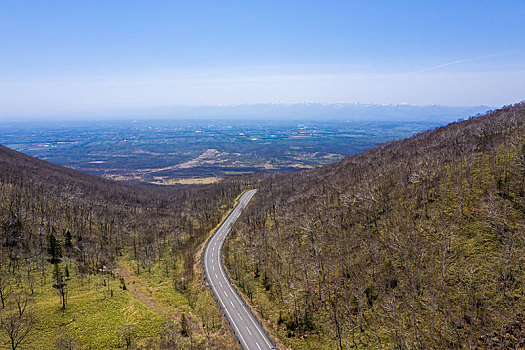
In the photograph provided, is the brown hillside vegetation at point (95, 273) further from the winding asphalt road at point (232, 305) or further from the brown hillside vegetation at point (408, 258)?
the brown hillside vegetation at point (408, 258)

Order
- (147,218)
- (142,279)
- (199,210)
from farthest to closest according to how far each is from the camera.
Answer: (199,210) → (147,218) → (142,279)

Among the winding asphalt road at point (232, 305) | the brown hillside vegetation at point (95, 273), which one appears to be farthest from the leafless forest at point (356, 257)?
the winding asphalt road at point (232, 305)

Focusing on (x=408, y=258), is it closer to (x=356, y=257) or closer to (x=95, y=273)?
(x=356, y=257)

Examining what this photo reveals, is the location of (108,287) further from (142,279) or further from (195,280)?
(195,280)

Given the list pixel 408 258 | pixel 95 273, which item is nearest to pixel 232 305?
pixel 408 258

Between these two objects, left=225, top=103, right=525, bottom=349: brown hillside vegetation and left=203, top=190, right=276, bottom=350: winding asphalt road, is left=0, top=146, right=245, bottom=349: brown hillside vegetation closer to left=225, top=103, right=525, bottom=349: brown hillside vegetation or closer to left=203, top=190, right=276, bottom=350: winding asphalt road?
left=203, top=190, right=276, bottom=350: winding asphalt road

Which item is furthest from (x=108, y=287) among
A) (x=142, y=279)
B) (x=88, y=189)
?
(x=88, y=189)

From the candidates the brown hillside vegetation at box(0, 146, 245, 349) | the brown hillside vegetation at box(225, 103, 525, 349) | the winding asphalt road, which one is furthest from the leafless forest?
the winding asphalt road
